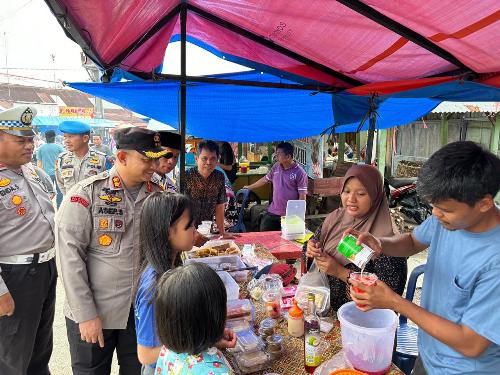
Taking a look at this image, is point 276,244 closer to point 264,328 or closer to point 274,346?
point 264,328

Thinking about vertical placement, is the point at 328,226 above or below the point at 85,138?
below

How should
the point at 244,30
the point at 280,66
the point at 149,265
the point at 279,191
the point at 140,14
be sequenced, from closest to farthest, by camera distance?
the point at 149,265, the point at 140,14, the point at 244,30, the point at 280,66, the point at 279,191

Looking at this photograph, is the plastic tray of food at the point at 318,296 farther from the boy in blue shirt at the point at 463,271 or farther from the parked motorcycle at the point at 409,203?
the parked motorcycle at the point at 409,203

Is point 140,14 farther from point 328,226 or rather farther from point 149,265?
point 328,226

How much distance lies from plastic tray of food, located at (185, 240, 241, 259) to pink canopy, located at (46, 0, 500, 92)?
69.5 inches

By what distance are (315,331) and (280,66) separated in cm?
245

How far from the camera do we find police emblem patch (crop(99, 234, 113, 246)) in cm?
199

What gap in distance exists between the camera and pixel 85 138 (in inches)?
180

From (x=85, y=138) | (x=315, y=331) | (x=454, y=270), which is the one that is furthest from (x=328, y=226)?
(x=85, y=138)

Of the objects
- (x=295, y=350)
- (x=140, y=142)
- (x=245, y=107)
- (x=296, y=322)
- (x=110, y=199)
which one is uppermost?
(x=245, y=107)

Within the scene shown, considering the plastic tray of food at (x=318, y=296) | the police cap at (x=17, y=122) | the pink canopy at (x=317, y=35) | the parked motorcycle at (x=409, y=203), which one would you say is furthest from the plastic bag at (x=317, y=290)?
the parked motorcycle at (x=409, y=203)

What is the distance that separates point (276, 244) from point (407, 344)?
1.54 meters

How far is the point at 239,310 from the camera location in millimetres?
1926

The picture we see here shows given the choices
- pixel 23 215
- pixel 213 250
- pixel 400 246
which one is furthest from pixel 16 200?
pixel 400 246
